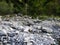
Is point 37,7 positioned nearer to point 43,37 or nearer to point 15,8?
point 15,8

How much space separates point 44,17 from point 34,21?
802mm

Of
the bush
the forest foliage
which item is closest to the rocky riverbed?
the bush

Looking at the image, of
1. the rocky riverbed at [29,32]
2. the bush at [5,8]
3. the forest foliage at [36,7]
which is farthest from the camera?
the forest foliage at [36,7]

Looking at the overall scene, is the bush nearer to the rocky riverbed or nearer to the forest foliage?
the forest foliage

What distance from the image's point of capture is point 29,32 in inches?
203

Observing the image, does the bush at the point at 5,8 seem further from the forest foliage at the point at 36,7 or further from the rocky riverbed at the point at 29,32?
the rocky riverbed at the point at 29,32

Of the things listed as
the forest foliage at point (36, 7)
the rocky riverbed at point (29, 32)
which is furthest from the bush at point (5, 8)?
the rocky riverbed at point (29, 32)

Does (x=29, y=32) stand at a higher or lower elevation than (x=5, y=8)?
lower

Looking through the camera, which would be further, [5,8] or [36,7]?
[36,7]

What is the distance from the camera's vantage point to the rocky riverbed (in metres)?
4.59

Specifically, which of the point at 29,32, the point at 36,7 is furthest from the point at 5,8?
the point at 29,32

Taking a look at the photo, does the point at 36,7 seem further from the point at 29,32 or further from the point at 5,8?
the point at 29,32

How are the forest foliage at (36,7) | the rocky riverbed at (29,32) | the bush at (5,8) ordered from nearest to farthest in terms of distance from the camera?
the rocky riverbed at (29,32) → the bush at (5,8) → the forest foliage at (36,7)

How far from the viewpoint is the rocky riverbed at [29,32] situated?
15.1ft
